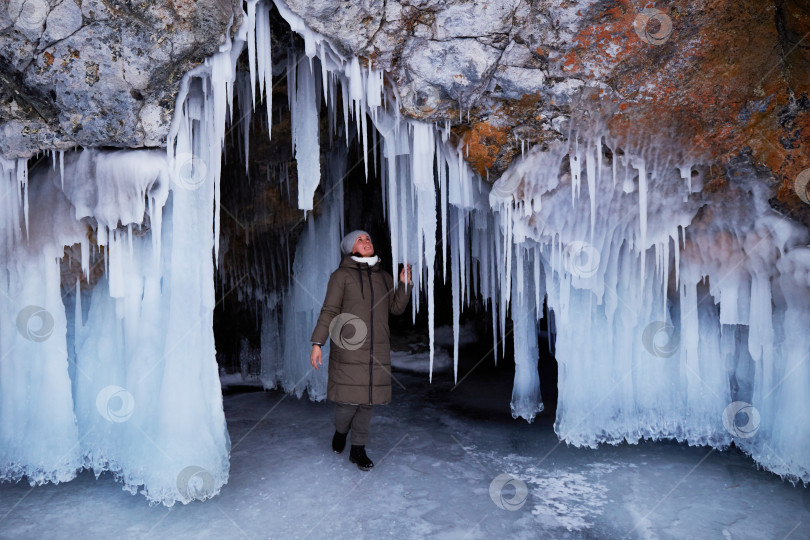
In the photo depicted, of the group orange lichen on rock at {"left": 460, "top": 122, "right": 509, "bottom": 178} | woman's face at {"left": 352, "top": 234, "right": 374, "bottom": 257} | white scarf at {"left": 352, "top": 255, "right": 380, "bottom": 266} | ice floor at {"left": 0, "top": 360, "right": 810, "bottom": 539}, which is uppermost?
orange lichen on rock at {"left": 460, "top": 122, "right": 509, "bottom": 178}

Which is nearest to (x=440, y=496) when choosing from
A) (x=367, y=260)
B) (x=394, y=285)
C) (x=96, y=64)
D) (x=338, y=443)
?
(x=338, y=443)

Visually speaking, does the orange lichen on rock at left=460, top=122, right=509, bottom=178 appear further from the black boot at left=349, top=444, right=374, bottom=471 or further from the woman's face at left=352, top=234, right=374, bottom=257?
the black boot at left=349, top=444, right=374, bottom=471

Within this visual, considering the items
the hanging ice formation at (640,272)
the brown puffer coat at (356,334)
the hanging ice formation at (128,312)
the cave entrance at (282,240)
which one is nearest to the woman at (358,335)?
the brown puffer coat at (356,334)

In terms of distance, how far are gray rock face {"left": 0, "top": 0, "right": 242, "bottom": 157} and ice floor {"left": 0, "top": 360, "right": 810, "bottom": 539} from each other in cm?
232

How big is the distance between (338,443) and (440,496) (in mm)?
1007

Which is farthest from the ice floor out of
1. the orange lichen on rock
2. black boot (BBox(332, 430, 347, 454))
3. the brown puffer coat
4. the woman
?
the orange lichen on rock

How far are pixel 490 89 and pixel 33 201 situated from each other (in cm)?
321

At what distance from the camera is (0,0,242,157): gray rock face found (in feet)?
10.6

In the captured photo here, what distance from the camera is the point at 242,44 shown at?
142 inches

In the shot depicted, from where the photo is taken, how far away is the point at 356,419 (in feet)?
13.5

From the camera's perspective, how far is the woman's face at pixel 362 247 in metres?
4.16

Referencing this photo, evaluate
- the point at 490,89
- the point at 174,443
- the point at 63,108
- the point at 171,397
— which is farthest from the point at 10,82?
the point at 490,89

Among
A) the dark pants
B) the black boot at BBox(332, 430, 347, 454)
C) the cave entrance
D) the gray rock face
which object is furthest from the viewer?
the cave entrance

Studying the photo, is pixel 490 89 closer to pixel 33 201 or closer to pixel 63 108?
pixel 63 108
